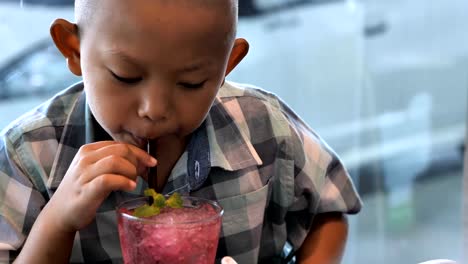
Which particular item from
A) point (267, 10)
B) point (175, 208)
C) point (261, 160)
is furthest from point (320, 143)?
point (267, 10)

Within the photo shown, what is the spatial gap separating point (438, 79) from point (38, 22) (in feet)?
4.37

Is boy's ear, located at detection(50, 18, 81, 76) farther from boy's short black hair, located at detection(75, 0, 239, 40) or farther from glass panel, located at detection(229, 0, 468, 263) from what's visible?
glass panel, located at detection(229, 0, 468, 263)

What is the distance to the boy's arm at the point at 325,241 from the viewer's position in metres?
1.00

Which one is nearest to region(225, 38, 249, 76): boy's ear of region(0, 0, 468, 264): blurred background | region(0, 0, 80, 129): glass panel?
region(0, 0, 80, 129): glass panel

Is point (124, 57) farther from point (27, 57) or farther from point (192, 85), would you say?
point (27, 57)

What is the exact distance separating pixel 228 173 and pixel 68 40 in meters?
0.27

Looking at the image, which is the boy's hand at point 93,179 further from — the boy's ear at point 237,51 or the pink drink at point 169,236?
the boy's ear at point 237,51

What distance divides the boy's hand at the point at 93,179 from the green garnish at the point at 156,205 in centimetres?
3

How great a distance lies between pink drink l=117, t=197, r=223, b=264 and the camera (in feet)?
2.30

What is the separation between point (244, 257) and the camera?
0.94 m

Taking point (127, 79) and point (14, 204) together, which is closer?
point (127, 79)

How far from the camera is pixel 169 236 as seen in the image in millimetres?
704

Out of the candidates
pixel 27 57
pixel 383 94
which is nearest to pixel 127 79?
pixel 27 57

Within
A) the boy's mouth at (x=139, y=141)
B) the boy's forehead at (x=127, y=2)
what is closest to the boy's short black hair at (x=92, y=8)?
the boy's forehead at (x=127, y=2)
